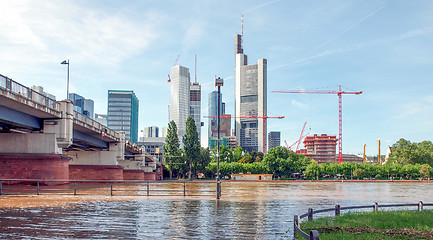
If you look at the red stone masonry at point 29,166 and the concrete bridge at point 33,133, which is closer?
the concrete bridge at point 33,133

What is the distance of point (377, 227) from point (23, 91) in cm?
3212

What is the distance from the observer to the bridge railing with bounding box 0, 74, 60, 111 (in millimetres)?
32584

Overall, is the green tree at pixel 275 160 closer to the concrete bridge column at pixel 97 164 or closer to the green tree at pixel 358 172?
the green tree at pixel 358 172

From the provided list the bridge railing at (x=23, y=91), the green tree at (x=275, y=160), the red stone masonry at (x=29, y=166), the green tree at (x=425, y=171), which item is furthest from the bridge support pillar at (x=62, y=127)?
the green tree at (x=425, y=171)

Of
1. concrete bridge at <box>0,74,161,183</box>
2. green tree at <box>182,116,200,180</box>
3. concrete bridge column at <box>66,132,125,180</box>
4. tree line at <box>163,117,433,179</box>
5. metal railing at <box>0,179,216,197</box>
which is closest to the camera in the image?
metal railing at <box>0,179,216,197</box>

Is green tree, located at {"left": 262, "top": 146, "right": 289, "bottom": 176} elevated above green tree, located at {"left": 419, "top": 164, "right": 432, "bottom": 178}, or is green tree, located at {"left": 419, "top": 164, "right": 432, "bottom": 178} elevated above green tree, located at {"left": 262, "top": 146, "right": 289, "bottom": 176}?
green tree, located at {"left": 262, "top": 146, "right": 289, "bottom": 176}

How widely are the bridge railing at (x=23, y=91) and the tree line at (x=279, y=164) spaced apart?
4058 inches

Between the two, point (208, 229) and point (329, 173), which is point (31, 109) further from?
point (329, 173)

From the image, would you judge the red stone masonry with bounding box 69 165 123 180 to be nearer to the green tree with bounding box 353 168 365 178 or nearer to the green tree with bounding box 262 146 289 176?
the green tree with bounding box 262 146 289 176

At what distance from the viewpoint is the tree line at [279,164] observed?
146 m

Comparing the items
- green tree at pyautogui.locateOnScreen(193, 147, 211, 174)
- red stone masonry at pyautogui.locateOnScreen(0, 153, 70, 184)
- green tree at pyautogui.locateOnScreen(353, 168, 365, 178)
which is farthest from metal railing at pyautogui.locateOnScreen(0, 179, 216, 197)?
green tree at pyautogui.locateOnScreen(353, 168, 365, 178)

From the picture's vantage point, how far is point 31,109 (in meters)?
37.3

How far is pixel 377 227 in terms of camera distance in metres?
14.9

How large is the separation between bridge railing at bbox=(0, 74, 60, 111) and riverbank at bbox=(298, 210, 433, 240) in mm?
28051
